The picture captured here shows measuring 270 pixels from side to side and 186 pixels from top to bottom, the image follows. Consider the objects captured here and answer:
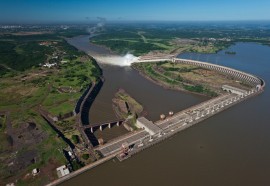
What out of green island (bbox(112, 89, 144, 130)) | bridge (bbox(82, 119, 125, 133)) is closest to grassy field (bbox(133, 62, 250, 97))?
green island (bbox(112, 89, 144, 130))

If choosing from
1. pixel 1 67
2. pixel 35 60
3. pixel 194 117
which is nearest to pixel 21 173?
pixel 194 117

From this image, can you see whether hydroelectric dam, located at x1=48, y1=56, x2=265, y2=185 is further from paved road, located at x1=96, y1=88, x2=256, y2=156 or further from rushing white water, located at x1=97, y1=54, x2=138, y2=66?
rushing white water, located at x1=97, y1=54, x2=138, y2=66

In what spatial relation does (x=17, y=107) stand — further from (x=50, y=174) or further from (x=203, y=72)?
(x=203, y=72)

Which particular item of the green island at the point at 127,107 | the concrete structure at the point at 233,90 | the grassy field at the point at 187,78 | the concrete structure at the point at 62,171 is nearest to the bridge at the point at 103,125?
the green island at the point at 127,107

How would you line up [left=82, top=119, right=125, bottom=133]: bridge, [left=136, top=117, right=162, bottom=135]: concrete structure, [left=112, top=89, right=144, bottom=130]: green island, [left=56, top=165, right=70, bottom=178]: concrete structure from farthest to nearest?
[left=112, top=89, right=144, bottom=130]: green island
[left=82, top=119, right=125, bottom=133]: bridge
[left=136, top=117, right=162, bottom=135]: concrete structure
[left=56, top=165, right=70, bottom=178]: concrete structure

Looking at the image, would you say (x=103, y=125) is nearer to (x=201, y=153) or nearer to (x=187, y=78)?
(x=201, y=153)

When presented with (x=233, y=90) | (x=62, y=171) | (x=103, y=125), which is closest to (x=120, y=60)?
(x=233, y=90)
